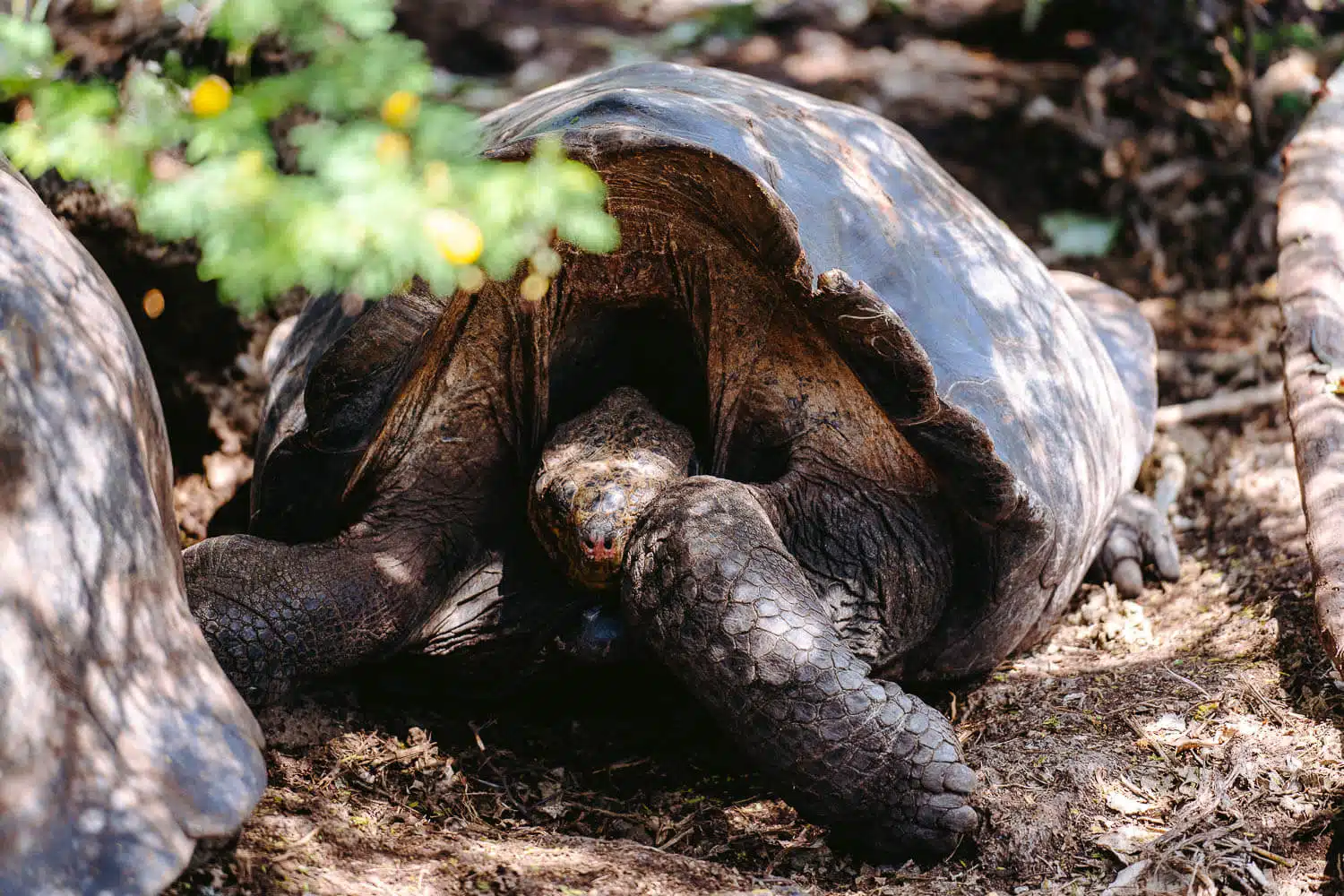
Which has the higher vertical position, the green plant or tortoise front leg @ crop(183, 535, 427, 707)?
the green plant

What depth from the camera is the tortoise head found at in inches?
101

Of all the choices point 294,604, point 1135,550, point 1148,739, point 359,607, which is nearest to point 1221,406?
point 1135,550

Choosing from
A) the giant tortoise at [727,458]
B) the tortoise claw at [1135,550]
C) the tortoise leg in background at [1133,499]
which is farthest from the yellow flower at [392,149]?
the tortoise claw at [1135,550]

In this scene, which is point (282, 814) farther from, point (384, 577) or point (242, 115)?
point (242, 115)

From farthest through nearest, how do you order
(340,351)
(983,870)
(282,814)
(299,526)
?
(299,526) → (340,351) → (983,870) → (282,814)

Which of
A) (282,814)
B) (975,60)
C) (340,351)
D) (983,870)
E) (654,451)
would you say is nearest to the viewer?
(282,814)

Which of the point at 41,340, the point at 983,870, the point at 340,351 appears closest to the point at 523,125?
the point at 340,351

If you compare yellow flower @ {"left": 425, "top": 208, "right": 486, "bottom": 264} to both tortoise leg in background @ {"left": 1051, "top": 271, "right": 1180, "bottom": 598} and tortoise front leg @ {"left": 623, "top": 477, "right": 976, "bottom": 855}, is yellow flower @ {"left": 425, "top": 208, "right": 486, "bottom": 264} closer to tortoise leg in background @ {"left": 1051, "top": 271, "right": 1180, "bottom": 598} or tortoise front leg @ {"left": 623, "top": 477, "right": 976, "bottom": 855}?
tortoise front leg @ {"left": 623, "top": 477, "right": 976, "bottom": 855}

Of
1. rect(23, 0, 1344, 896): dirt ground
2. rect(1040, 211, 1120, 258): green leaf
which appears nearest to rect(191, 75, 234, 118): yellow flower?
rect(23, 0, 1344, 896): dirt ground

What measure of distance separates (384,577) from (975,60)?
525 cm

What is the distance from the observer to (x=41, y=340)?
1834 millimetres

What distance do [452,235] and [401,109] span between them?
0.59ft

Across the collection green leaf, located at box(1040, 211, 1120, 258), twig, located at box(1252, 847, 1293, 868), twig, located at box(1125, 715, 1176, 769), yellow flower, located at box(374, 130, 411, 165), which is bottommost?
twig, located at box(1125, 715, 1176, 769)

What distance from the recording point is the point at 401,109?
4.80ft
